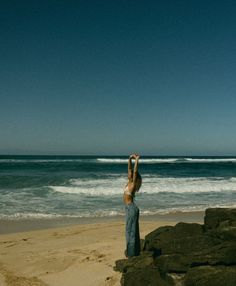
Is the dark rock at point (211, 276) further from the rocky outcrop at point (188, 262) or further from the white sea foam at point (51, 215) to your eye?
the white sea foam at point (51, 215)

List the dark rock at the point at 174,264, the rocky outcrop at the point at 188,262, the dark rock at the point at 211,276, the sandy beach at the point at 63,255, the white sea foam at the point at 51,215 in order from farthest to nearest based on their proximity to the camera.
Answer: the white sea foam at the point at 51,215
the sandy beach at the point at 63,255
the dark rock at the point at 174,264
the rocky outcrop at the point at 188,262
the dark rock at the point at 211,276

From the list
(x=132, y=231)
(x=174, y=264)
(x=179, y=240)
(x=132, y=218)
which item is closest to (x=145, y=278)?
(x=174, y=264)

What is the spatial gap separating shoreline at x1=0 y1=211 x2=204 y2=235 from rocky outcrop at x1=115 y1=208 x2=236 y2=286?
22.2ft

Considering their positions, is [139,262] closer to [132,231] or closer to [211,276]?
[132,231]

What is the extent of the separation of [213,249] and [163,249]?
87 centimetres

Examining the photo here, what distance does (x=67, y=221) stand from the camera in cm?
1357

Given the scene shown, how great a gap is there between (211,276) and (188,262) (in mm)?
440

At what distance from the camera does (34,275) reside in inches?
272

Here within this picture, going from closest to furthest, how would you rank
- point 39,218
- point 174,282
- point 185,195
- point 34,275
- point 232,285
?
point 232,285 → point 174,282 → point 34,275 → point 39,218 → point 185,195

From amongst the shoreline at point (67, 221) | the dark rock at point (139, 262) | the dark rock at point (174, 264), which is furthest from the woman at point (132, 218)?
the shoreline at point (67, 221)

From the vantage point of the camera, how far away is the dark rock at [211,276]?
5.09m

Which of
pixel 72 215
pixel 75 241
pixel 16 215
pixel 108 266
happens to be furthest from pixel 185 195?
pixel 108 266

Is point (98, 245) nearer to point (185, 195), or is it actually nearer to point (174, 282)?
point (174, 282)

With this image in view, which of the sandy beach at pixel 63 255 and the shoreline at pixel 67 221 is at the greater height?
the sandy beach at pixel 63 255
